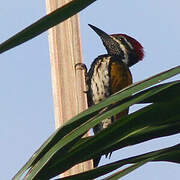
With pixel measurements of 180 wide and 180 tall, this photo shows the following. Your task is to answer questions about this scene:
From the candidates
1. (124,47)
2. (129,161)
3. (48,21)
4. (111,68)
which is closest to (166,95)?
(129,161)

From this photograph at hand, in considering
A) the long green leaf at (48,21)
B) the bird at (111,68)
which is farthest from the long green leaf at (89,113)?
the bird at (111,68)

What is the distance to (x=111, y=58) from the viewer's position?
4848 mm

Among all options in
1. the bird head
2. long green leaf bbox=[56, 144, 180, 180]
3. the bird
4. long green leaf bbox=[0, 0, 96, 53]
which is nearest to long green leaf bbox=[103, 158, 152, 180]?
long green leaf bbox=[56, 144, 180, 180]

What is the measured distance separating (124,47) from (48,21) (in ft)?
13.6

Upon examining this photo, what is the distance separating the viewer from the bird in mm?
4262

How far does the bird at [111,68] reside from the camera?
168 inches

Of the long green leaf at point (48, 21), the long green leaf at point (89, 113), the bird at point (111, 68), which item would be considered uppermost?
the bird at point (111, 68)

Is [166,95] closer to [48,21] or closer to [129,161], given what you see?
[129,161]

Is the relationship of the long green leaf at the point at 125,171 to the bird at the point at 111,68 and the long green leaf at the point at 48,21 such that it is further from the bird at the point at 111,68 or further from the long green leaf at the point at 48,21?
the bird at the point at 111,68

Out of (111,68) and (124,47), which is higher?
(124,47)

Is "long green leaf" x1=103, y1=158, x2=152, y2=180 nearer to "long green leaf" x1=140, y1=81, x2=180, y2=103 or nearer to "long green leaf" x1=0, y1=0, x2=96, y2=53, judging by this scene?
"long green leaf" x1=140, y1=81, x2=180, y2=103

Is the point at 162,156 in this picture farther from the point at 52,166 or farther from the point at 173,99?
the point at 52,166

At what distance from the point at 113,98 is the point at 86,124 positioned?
8cm

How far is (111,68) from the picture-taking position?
15.3 ft
